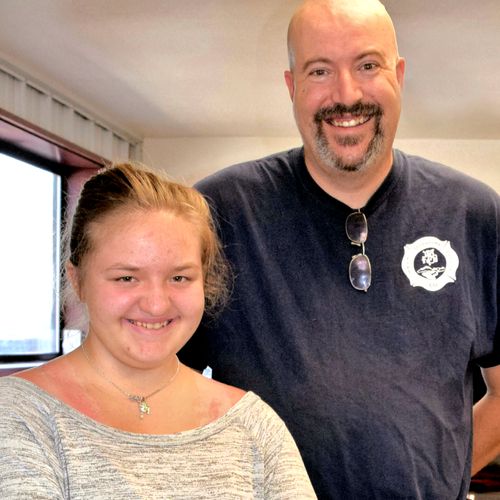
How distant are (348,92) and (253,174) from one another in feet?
0.82

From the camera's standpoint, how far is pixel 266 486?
4.09 ft

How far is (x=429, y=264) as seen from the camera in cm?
162

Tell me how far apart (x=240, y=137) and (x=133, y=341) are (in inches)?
235

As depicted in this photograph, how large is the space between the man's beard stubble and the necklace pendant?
62 cm

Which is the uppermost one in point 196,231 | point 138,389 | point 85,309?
point 196,231

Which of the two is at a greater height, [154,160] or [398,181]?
[154,160]

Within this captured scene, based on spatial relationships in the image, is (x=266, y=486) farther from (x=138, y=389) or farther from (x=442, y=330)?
(x=442, y=330)

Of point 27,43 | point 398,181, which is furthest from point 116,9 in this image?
point 398,181

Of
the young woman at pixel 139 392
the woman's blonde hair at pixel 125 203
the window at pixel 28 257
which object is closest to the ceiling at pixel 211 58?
the window at pixel 28 257

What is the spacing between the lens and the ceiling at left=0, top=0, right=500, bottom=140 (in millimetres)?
4141

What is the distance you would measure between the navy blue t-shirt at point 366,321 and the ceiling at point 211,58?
2528 millimetres

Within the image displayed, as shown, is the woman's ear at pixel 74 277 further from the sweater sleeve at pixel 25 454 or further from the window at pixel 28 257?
the window at pixel 28 257

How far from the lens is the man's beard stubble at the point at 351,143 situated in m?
1.64

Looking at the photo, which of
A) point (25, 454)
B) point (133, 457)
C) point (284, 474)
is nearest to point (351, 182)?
point (284, 474)
